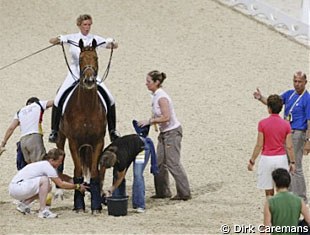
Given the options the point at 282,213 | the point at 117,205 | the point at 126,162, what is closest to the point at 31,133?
the point at 126,162

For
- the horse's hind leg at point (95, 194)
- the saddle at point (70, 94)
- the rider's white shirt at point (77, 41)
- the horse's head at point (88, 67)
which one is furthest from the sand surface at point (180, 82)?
the rider's white shirt at point (77, 41)

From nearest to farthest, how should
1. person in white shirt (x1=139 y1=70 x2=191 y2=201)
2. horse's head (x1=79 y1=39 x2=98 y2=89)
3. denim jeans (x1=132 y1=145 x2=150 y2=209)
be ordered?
horse's head (x1=79 y1=39 x2=98 y2=89)
denim jeans (x1=132 y1=145 x2=150 y2=209)
person in white shirt (x1=139 y1=70 x2=191 y2=201)

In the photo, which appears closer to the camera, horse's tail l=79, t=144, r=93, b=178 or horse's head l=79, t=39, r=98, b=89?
horse's head l=79, t=39, r=98, b=89

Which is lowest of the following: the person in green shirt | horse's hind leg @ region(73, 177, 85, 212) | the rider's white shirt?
the person in green shirt

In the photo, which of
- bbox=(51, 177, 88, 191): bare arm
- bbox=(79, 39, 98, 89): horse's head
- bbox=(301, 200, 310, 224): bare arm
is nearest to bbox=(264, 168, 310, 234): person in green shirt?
bbox=(301, 200, 310, 224): bare arm

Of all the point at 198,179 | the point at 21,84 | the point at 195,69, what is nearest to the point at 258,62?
the point at 195,69

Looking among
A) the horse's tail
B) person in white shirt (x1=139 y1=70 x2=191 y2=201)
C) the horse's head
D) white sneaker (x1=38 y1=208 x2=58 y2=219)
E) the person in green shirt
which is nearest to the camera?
the person in green shirt

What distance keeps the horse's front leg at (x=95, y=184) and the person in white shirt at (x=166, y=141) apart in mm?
733

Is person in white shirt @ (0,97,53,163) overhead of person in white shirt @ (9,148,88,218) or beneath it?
overhead

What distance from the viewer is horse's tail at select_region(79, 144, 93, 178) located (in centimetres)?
1399

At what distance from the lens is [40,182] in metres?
13.2

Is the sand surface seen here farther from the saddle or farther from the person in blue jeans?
the saddle

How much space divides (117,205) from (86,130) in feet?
3.60

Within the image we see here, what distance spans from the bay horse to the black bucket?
0.98 feet
